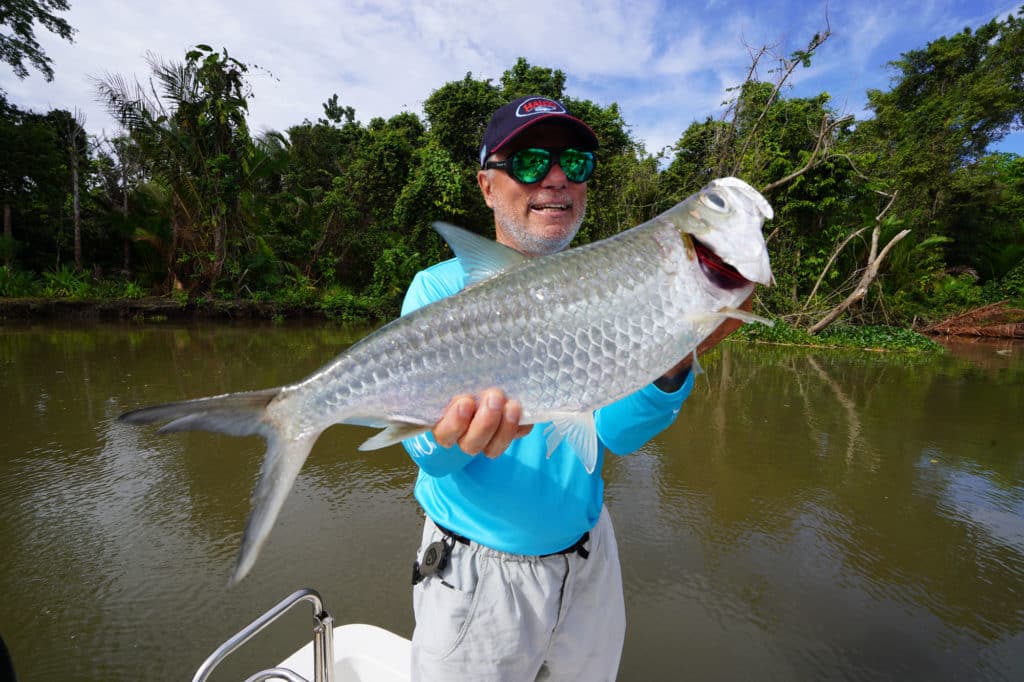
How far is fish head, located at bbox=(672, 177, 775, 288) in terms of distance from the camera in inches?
59.1

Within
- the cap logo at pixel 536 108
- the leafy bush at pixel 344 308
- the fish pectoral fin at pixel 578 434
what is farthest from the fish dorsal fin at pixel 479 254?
the leafy bush at pixel 344 308

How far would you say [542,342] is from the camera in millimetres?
1571

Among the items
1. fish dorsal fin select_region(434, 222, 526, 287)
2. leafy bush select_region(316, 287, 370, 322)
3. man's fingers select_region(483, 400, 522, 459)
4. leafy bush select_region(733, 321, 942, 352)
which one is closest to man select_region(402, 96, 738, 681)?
man's fingers select_region(483, 400, 522, 459)

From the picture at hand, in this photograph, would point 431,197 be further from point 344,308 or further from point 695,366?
point 695,366

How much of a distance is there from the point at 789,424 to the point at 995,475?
237 cm

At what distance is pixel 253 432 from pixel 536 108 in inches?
69.4

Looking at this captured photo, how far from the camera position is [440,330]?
1601 mm

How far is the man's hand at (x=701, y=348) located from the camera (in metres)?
1.64

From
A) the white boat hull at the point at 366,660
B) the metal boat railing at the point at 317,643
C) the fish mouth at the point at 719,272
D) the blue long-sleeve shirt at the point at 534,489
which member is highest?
the fish mouth at the point at 719,272

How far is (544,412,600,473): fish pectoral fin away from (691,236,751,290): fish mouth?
0.56 meters

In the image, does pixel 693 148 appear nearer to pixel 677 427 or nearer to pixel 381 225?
pixel 381 225

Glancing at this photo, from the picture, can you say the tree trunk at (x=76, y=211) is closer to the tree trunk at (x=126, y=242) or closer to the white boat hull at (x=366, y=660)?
the tree trunk at (x=126, y=242)

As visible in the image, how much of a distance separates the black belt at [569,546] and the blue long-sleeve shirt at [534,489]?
0.07 ft

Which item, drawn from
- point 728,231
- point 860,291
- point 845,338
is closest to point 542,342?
point 728,231
